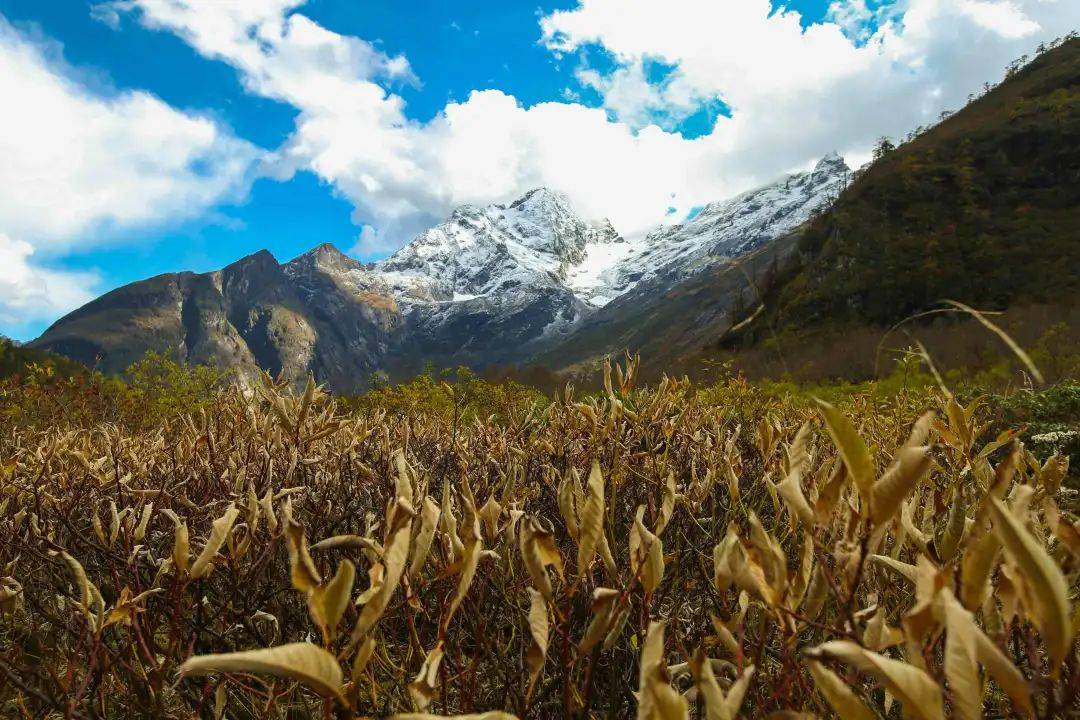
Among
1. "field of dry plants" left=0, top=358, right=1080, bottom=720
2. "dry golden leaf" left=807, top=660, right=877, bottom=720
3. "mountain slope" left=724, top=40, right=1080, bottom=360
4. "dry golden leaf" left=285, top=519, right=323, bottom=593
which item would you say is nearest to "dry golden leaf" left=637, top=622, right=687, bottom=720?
"field of dry plants" left=0, top=358, right=1080, bottom=720

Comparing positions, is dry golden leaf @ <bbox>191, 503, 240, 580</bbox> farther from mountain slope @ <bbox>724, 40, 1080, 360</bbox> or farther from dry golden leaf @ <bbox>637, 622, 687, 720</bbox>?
mountain slope @ <bbox>724, 40, 1080, 360</bbox>

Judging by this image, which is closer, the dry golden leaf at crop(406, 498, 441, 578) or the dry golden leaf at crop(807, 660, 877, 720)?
the dry golden leaf at crop(807, 660, 877, 720)

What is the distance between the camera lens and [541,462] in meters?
2.67

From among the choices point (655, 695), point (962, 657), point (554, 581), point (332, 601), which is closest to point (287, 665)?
point (332, 601)

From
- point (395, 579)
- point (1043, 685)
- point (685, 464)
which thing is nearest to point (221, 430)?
point (685, 464)

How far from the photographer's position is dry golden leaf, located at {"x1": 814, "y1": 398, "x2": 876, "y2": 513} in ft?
1.94

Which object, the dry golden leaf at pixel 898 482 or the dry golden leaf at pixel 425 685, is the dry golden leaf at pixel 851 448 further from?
the dry golden leaf at pixel 425 685

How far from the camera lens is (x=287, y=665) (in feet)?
1.52

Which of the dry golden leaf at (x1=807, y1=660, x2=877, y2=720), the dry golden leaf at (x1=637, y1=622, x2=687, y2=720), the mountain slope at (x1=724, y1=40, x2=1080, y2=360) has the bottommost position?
Answer: the dry golden leaf at (x1=807, y1=660, x2=877, y2=720)

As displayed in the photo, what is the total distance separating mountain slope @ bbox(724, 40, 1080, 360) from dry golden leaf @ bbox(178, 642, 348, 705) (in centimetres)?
3280

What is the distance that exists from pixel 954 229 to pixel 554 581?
48.4 metres

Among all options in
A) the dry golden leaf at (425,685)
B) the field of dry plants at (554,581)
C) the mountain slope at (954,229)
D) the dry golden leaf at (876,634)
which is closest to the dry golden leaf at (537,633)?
the field of dry plants at (554,581)

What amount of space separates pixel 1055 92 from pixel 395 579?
70.4 meters

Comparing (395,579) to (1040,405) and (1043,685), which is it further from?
(1040,405)
